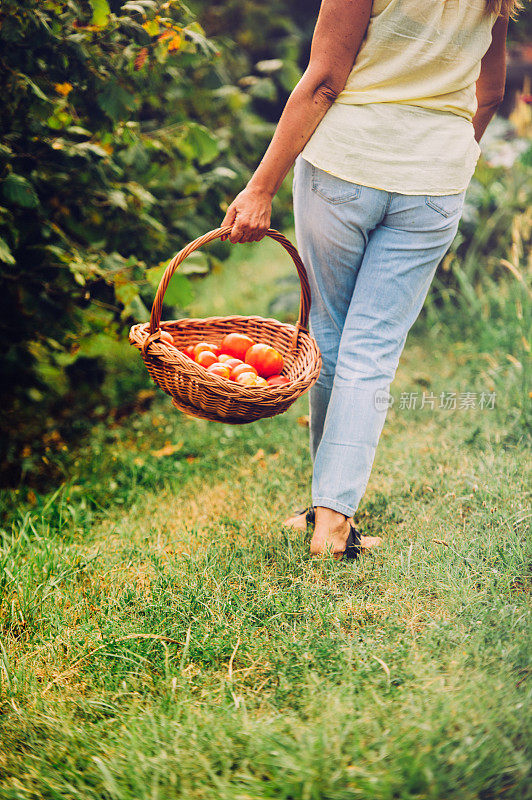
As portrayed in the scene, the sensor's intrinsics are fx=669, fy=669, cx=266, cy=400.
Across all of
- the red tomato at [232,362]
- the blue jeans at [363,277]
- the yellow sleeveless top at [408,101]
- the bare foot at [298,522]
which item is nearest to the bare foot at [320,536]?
the bare foot at [298,522]

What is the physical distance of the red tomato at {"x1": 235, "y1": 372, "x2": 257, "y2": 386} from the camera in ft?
5.98

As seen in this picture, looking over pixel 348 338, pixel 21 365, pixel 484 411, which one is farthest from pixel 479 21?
pixel 21 365

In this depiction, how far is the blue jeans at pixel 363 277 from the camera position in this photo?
1.81 metres

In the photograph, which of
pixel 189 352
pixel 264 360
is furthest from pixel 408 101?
pixel 189 352

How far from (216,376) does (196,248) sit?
1.33 feet

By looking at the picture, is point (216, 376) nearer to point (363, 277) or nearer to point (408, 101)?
point (363, 277)

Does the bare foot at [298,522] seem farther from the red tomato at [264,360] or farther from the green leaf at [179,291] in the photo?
the green leaf at [179,291]

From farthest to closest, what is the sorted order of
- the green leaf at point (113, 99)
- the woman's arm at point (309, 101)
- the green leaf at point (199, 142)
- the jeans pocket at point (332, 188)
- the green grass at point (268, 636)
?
the green leaf at point (199, 142)
the green leaf at point (113, 99)
the jeans pocket at point (332, 188)
the woman's arm at point (309, 101)
the green grass at point (268, 636)

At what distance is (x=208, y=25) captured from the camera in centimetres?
542

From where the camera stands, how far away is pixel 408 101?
1734mm

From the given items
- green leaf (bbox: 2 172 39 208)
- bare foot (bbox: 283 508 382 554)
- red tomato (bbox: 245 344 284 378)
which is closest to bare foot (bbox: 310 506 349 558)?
bare foot (bbox: 283 508 382 554)

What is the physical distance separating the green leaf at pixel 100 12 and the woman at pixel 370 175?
3.55ft

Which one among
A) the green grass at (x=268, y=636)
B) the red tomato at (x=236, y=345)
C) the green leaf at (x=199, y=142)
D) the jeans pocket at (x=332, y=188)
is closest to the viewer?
the green grass at (x=268, y=636)

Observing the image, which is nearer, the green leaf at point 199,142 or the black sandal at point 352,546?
the black sandal at point 352,546
